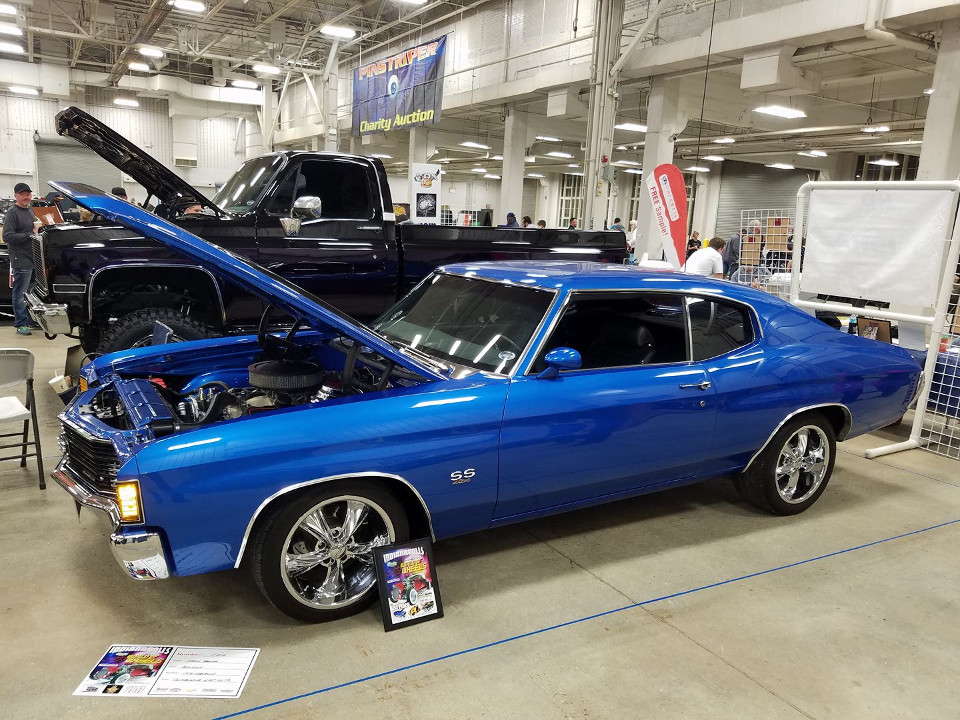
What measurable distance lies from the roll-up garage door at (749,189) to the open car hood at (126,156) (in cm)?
2363

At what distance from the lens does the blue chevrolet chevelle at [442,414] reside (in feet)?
8.47

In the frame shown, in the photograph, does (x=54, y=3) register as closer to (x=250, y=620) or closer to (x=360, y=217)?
(x=360, y=217)

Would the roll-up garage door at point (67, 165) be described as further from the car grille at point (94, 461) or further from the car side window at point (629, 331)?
the car side window at point (629, 331)

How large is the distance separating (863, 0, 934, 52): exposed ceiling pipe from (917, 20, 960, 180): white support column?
0.48m

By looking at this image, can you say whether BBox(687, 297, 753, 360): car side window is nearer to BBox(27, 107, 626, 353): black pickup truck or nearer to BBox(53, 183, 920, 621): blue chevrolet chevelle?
BBox(53, 183, 920, 621): blue chevrolet chevelle

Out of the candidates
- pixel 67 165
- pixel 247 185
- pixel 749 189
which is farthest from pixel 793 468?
pixel 67 165

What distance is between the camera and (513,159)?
16.5 meters

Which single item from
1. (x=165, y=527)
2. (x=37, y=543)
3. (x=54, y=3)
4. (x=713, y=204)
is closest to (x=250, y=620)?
(x=165, y=527)

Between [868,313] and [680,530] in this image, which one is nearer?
[680,530]

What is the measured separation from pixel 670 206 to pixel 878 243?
3114 millimetres

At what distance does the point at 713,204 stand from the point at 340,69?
1459cm

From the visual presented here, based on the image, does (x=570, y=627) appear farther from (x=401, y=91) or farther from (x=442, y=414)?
(x=401, y=91)

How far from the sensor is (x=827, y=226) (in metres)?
6.11

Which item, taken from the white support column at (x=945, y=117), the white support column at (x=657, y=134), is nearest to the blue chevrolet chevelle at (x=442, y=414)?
the white support column at (x=945, y=117)
